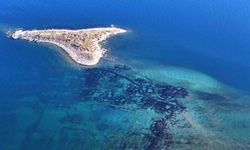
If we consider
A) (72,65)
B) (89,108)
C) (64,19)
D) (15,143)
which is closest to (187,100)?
(89,108)

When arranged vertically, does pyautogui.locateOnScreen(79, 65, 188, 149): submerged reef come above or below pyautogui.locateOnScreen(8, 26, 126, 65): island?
below

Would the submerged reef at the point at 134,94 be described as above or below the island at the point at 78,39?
below

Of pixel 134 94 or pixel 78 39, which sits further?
pixel 78 39

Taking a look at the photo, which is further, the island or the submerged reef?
the island

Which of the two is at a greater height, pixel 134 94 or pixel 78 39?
pixel 78 39

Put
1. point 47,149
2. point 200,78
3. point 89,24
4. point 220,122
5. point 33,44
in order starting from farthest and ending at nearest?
1. point 89,24
2. point 33,44
3. point 200,78
4. point 220,122
5. point 47,149

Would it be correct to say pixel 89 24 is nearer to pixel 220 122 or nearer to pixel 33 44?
pixel 33 44

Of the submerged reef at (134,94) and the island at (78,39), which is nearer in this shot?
the submerged reef at (134,94)

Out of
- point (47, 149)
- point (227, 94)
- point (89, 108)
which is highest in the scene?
point (227, 94)
